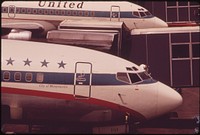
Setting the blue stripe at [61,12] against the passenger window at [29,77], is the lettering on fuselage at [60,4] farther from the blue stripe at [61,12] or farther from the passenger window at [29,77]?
the passenger window at [29,77]

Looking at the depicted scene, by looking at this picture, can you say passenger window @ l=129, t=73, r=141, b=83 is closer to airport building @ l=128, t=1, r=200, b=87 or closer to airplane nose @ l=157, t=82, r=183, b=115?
airplane nose @ l=157, t=82, r=183, b=115

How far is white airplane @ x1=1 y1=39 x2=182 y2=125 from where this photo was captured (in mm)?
14406

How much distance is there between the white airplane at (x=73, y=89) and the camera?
14.4 metres

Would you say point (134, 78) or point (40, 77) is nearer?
point (40, 77)

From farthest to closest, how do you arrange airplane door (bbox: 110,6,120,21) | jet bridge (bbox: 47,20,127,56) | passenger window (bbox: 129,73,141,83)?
airplane door (bbox: 110,6,120,21), jet bridge (bbox: 47,20,127,56), passenger window (bbox: 129,73,141,83)

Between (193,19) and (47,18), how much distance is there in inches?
746

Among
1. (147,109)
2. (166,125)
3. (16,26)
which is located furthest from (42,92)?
(16,26)

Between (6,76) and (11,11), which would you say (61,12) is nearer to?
(11,11)

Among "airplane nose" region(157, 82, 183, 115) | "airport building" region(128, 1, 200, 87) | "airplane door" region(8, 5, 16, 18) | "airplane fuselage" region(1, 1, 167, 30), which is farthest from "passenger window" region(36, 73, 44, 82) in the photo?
"airplane door" region(8, 5, 16, 18)

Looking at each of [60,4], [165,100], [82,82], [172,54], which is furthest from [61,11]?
[165,100]

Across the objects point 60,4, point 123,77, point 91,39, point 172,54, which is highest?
point 60,4

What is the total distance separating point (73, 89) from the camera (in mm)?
14445

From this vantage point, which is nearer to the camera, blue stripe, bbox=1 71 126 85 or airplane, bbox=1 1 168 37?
blue stripe, bbox=1 71 126 85

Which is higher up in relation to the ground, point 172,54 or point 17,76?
point 172,54
